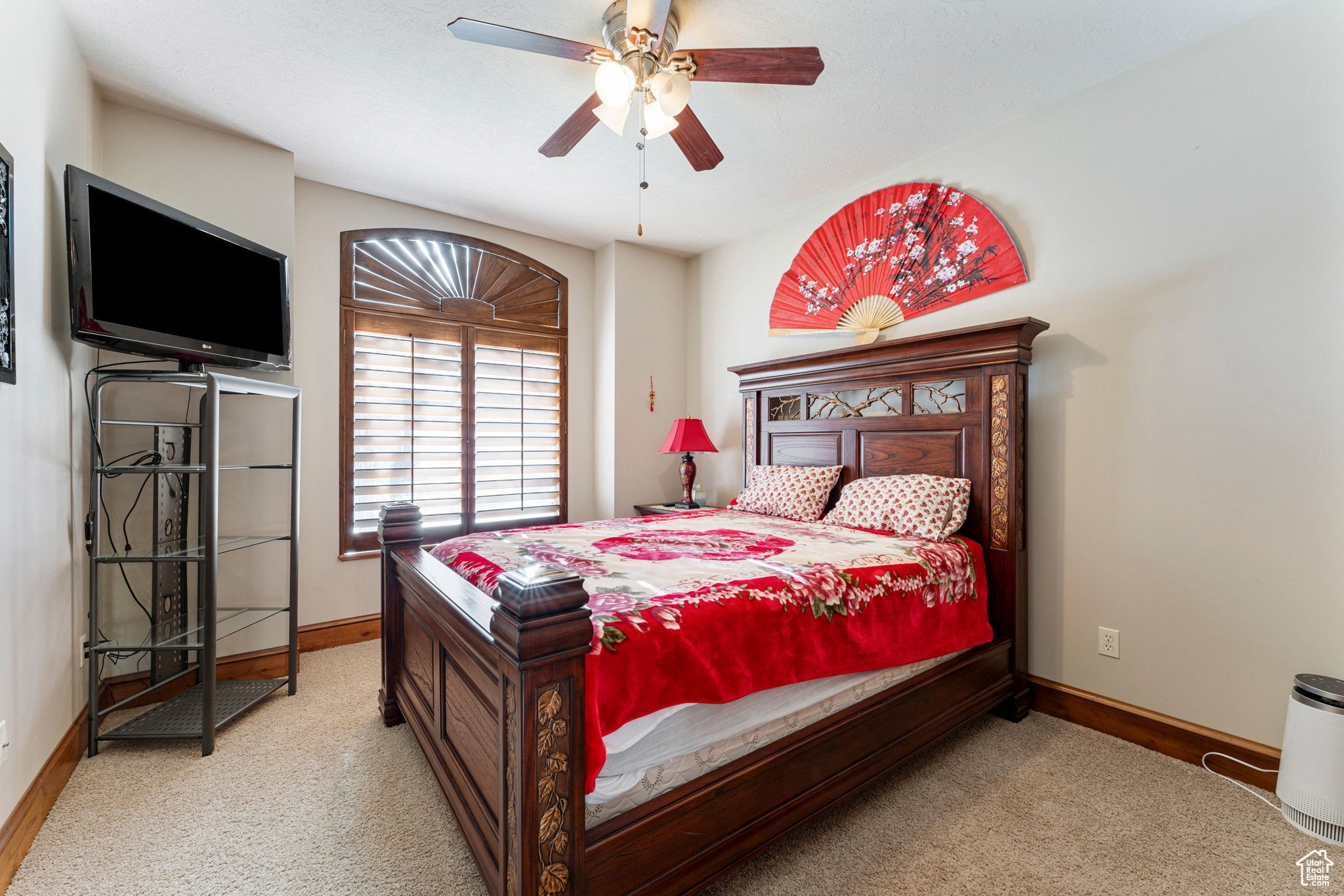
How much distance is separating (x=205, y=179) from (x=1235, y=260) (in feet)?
14.4

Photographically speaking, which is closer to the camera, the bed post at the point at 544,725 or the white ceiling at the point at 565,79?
the bed post at the point at 544,725

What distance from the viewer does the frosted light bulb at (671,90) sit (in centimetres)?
186

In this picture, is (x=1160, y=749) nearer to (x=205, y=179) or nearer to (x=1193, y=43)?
(x=1193, y=43)

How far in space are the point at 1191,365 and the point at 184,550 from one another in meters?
4.20

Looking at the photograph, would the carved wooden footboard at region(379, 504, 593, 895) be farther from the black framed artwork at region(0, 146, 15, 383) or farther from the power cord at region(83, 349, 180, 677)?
the power cord at region(83, 349, 180, 677)

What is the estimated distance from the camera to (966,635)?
2174 mm

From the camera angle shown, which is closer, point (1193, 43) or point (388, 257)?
point (1193, 43)

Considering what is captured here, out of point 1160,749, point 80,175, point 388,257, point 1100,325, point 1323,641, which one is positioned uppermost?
point 388,257

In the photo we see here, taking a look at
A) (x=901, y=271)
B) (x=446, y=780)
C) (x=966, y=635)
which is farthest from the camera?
(x=901, y=271)

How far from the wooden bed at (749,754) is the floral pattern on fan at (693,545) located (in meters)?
0.60

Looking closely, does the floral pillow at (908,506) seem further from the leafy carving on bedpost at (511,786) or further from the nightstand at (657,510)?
the leafy carving on bedpost at (511,786)

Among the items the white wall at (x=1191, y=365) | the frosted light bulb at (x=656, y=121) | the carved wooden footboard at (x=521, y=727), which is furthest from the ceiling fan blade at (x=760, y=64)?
the carved wooden footboard at (x=521, y=727)

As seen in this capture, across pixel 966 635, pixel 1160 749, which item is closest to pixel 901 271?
pixel 966 635

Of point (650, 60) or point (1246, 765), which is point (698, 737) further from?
point (650, 60)
